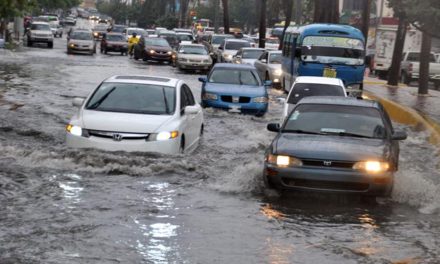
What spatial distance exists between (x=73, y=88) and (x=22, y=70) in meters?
7.54

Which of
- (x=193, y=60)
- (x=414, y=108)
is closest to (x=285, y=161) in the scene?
(x=414, y=108)

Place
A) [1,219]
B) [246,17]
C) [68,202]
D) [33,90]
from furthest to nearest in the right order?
[246,17], [33,90], [68,202], [1,219]

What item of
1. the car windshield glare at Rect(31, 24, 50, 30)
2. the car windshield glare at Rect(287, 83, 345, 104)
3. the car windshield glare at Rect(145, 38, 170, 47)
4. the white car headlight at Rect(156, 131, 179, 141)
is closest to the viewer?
the white car headlight at Rect(156, 131, 179, 141)

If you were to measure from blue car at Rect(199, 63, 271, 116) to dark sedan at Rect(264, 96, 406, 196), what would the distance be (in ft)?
32.1

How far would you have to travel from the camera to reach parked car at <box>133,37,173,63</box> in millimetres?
45469

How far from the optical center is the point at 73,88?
27203 mm

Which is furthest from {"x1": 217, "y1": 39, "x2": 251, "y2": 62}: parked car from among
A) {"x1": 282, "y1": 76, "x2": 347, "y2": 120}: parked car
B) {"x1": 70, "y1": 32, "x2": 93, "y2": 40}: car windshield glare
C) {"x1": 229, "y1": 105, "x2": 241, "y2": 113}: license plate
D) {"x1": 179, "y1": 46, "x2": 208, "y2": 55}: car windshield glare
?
{"x1": 282, "y1": 76, "x2": 347, "y2": 120}: parked car

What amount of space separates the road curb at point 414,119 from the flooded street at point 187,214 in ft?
11.0

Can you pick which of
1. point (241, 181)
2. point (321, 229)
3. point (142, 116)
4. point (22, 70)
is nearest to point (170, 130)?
point (142, 116)

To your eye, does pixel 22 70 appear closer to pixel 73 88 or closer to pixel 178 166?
pixel 73 88

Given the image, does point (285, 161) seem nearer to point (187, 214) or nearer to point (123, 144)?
point (187, 214)

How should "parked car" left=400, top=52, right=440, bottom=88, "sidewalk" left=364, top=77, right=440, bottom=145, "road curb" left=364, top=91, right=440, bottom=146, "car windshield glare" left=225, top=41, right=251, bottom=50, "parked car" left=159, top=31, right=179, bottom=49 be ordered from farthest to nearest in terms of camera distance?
"parked car" left=159, top=31, right=179, bottom=49, "car windshield glare" left=225, top=41, right=251, bottom=50, "parked car" left=400, top=52, right=440, bottom=88, "sidewalk" left=364, top=77, right=440, bottom=145, "road curb" left=364, top=91, right=440, bottom=146

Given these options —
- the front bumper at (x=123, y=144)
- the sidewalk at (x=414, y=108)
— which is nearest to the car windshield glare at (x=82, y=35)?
the sidewalk at (x=414, y=108)

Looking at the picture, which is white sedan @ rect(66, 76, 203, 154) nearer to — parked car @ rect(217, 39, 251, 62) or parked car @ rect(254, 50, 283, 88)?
parked car @ rect(254, 50, 283, 88)
